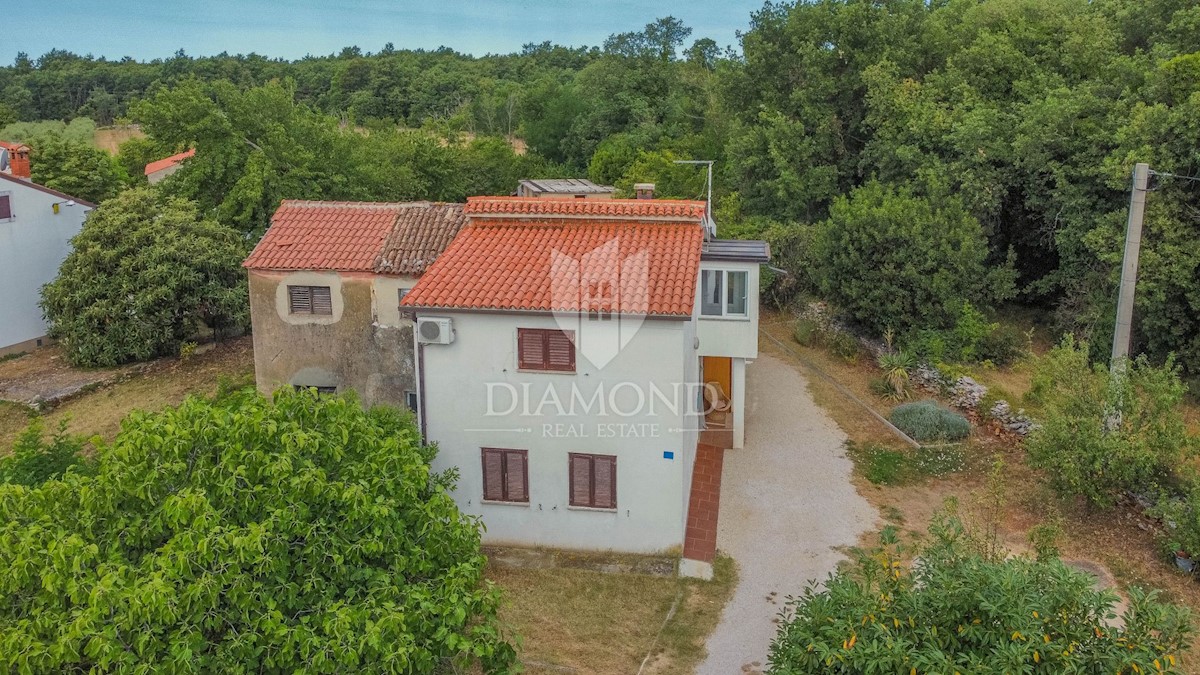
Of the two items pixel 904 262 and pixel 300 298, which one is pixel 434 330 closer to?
pixel 300 298

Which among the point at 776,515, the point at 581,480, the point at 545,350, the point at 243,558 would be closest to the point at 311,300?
the point at 545,350

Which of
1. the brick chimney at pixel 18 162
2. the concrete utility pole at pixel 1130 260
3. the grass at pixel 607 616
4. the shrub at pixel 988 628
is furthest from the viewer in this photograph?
the brick chimney at pixel 18 162

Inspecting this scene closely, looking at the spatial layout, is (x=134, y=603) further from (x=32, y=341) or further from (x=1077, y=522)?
(x=32, y=341)

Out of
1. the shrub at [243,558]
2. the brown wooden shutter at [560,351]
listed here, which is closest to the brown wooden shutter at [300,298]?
the brown wooden shutter at [560,351]

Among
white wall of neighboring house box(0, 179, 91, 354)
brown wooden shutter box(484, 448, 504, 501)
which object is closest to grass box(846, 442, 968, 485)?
brown wooden shutter box(484, 448, 504, 501)

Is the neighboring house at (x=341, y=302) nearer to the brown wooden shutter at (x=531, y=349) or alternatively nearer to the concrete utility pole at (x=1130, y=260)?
the brown wooden shutter at (x=531, y=349)

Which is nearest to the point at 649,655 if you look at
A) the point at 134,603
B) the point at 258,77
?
the point at 134,603
